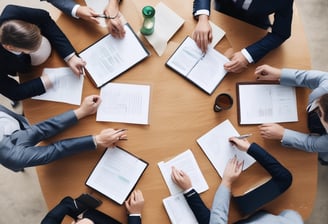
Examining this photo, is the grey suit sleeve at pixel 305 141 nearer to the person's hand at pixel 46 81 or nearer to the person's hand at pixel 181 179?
the person's hand at pixel 181 179

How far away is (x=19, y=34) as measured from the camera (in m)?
1.36

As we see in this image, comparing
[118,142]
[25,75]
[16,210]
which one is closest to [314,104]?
[118,142]

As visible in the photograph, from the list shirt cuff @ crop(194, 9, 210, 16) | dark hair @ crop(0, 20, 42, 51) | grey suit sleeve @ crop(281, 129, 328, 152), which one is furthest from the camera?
shirt cuff @ crop(194, 9, 210, 16)

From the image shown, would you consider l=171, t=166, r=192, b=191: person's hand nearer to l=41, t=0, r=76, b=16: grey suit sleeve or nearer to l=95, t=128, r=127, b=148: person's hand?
l=95, t=128, r=127, b=148: person's hand

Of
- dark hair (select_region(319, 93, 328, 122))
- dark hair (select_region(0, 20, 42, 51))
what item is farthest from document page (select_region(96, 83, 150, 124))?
dark hair (select_region(319, 93, 328, 122))

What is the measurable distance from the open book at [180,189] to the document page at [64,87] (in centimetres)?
48

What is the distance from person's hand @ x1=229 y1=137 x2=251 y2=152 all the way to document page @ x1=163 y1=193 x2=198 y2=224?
1.05 ft

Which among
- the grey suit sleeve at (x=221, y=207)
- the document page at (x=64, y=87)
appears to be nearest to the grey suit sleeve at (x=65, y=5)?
the document page at (x=64, y=87)

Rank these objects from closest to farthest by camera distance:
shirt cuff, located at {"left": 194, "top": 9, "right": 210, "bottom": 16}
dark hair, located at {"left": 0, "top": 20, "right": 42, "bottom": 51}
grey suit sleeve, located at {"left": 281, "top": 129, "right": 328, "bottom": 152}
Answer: dark hair, located at {"left": 0, "top": 20, "right": 42, "bottom": 51} < grey suit sleeve, located at {"left": 281, "top": 129, "right": 328, "bottom": 152} < shirt cuff, located at {"left": 194, "top": 9, "right": 210, "bottom": 16}

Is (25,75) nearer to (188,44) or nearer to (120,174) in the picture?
(120,174)

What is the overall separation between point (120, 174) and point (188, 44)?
2.15 ft

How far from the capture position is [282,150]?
1528mm

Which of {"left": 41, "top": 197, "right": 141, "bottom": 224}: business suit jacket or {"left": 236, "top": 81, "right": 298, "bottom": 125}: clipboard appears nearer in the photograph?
{"left": 41, "top": 197, "right": 141, "bottom": 224}: business suit jacket

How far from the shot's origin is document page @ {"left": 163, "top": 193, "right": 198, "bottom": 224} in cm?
145
